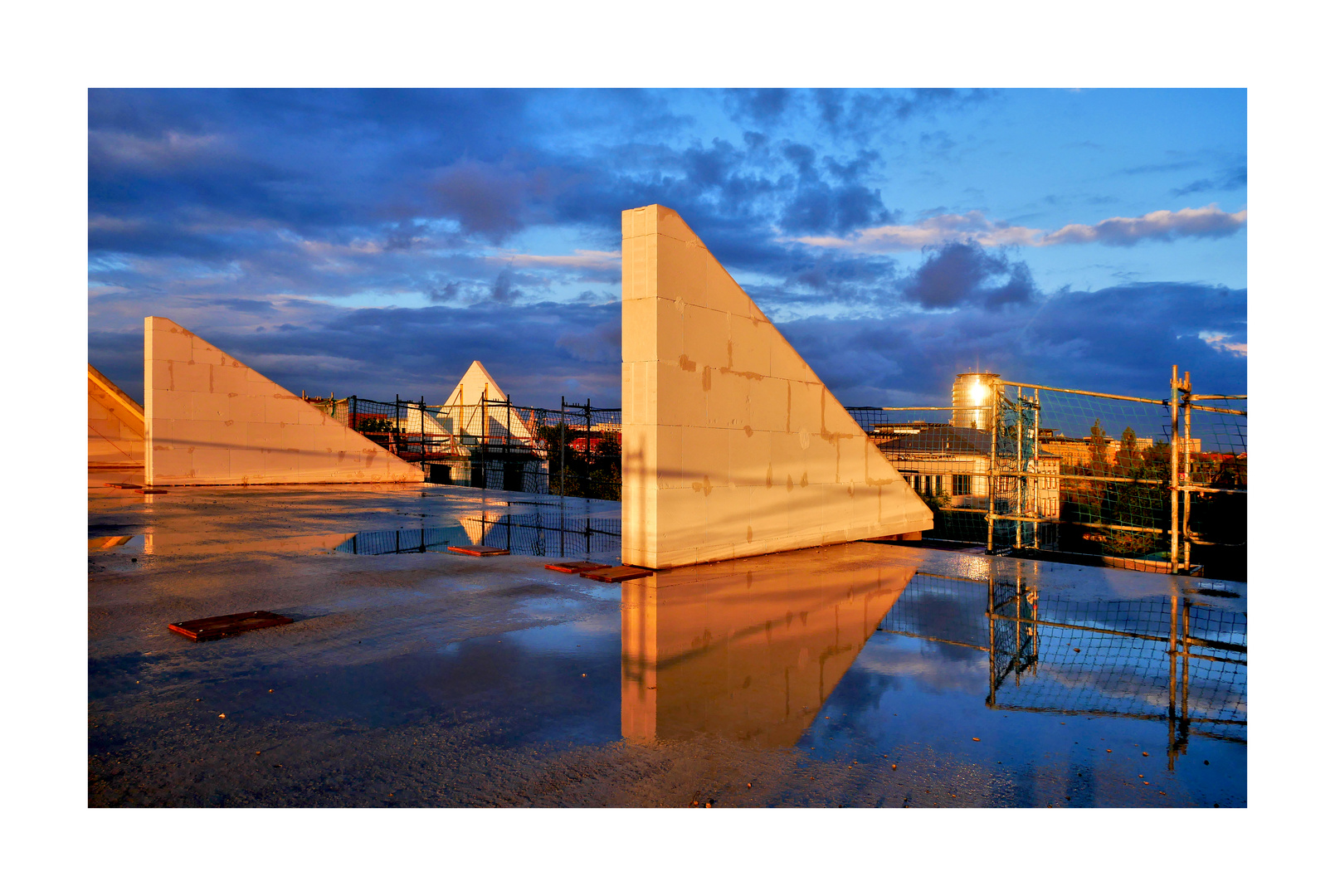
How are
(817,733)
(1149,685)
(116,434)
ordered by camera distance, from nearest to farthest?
(817,733), (1149,685), (116,434)

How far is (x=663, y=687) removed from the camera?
14.9 feet

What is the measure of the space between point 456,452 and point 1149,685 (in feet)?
95.3

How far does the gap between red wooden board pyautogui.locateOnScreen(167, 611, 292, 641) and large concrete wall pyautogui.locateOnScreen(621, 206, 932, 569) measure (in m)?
3.83

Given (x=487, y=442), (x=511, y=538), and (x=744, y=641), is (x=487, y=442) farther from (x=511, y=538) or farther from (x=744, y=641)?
(x=744, y=641)

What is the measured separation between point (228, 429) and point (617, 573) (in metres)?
17.4

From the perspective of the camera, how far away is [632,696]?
170 inches

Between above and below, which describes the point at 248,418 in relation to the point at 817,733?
above

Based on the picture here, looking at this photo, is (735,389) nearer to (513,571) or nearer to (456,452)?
(513,571)

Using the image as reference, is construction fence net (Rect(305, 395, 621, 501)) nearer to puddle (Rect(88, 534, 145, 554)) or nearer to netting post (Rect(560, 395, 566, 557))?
netting post (Rect(560, 395, 566, 557))

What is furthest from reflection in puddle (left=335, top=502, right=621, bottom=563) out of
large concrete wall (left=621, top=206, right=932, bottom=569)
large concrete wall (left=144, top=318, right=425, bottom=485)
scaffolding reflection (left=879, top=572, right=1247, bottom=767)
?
large concrete wall (left=144, top=318, right=425, bottom=485)

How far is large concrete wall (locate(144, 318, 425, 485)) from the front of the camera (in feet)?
64.0

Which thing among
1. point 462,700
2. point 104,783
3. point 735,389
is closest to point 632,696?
point 462,700

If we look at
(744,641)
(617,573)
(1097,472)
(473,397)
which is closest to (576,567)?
(617,573)

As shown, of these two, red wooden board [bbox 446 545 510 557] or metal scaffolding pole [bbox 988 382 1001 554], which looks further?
metal scaffolding pole [bbox 988 382 1001 554]
